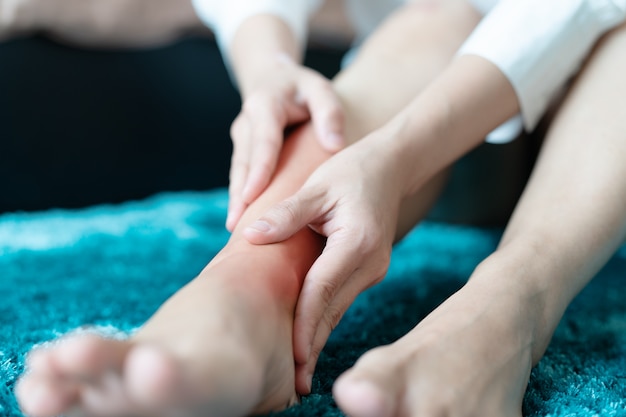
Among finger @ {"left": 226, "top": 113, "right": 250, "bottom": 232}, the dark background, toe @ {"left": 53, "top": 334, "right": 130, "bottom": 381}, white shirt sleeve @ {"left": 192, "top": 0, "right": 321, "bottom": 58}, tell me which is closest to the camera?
toe @ {"left": 53, "top": 334, "right": 130, "bottom": 381}

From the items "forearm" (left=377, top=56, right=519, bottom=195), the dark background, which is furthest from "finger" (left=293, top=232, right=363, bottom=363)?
the dark background

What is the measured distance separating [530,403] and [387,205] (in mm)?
181

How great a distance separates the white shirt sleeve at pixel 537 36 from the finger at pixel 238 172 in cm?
22

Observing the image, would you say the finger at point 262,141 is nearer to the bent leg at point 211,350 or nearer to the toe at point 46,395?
the bent leg at point 211,350

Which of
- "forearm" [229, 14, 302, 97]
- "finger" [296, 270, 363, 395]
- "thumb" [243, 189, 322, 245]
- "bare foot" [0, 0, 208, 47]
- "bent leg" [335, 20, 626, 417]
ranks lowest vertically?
"bent leg" [335, 20, 626, 417]

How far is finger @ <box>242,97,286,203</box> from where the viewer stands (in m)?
0.61

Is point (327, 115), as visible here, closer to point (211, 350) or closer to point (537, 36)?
point (537, 36)

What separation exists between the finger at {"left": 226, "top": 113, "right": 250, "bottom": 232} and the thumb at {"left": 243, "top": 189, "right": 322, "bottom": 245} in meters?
0.08

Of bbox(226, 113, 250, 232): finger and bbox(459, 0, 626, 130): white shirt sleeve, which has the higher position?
bbox(226, 113, 250, 232): finger

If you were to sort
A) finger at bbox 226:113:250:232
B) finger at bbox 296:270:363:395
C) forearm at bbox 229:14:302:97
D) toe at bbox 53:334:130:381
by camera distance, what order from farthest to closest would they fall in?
forearm at bbox 229:14:302:97 → finger at bbox 226:113:250:232 → finger at bbox 296:270:363:395 → toe at bbox 53:334:130:381

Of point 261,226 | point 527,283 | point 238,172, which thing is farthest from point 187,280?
point 527,283

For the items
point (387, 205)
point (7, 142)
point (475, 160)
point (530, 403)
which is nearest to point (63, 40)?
point (7, 142)

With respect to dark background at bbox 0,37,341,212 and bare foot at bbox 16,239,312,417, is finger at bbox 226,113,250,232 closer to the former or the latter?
bare foot at bbox 16,239,312,417

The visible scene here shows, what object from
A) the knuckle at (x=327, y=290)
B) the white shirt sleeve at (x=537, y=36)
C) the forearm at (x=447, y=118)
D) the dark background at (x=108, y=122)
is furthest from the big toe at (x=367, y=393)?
the dark background at (x=108, y=122)
